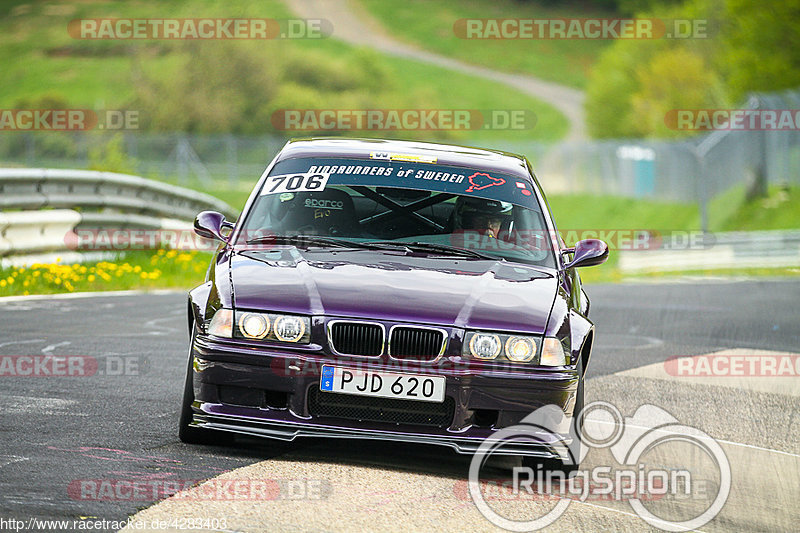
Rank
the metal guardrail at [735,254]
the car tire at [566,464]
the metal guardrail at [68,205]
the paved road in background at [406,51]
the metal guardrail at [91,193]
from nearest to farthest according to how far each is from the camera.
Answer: the car tire at [566,464] < the metal guardrail at [68,205] < the metal guardrail at [91,193] < the metal guardrail at [735,254] < the paved road in background at [406,51]

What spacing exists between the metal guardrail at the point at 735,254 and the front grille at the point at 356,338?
79.5 feet

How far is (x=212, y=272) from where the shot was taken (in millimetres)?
6746

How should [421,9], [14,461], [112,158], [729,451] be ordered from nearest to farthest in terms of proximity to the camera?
[14,461] → [729,451] → [112,158] → [421,9]

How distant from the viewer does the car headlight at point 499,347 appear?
595 cm

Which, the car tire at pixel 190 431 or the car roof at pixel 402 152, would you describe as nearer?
the car tire at pixel 190 431

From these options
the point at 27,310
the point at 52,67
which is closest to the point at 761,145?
the point at 27,310

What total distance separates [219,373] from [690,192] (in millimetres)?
39584

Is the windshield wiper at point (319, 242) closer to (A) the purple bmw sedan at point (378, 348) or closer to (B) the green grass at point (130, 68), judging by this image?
(A) the purple bmw sedan at point (378, 348)

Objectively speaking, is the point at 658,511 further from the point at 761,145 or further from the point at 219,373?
the point at 761,145

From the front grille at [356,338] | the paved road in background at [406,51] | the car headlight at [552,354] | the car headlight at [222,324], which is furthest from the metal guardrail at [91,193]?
the paved road in background at [406,51]

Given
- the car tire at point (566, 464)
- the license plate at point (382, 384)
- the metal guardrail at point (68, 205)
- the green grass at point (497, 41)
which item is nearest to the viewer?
the license plate at point (382, 384)

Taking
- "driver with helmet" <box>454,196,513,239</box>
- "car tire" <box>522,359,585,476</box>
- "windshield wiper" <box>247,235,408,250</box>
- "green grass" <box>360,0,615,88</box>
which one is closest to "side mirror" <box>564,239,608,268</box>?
"driver with helmet" <box>454,196,513,239</box>

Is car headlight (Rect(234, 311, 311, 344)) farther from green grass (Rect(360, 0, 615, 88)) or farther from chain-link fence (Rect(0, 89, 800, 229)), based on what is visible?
green grass (Rect(360, 0, 615, 88))

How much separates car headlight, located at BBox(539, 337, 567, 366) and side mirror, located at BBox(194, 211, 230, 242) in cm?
226
